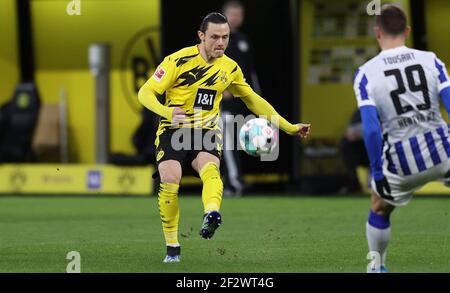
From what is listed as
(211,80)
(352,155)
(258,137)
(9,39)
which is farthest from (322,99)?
(211,80)

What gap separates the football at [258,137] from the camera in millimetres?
9102

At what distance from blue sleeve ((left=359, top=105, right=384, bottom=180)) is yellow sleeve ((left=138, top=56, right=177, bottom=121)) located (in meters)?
1.96

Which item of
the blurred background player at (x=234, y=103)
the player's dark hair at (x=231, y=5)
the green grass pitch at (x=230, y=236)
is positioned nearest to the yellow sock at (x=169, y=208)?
the green grass pitch at (x=230, y=236)

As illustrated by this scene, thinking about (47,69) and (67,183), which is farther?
(47,69)

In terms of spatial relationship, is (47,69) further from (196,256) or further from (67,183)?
(196,256)

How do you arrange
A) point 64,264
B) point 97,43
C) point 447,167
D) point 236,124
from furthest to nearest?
point 97,43, point 236,124, point 64,264, point 447,167

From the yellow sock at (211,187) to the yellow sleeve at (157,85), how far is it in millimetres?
645

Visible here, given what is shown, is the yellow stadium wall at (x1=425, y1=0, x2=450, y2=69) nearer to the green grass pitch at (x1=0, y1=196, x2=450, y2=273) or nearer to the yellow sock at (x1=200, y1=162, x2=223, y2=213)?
the green grass pitch at (x1=0, y1=196, x2=450, y2=273)

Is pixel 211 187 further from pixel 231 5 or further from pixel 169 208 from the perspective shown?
pixel 231 5

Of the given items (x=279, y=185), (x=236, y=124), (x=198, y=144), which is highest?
(x=198, y=144)

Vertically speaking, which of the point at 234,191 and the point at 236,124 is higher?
the point at 236,124

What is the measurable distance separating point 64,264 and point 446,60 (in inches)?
387

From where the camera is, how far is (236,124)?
15977 mm
